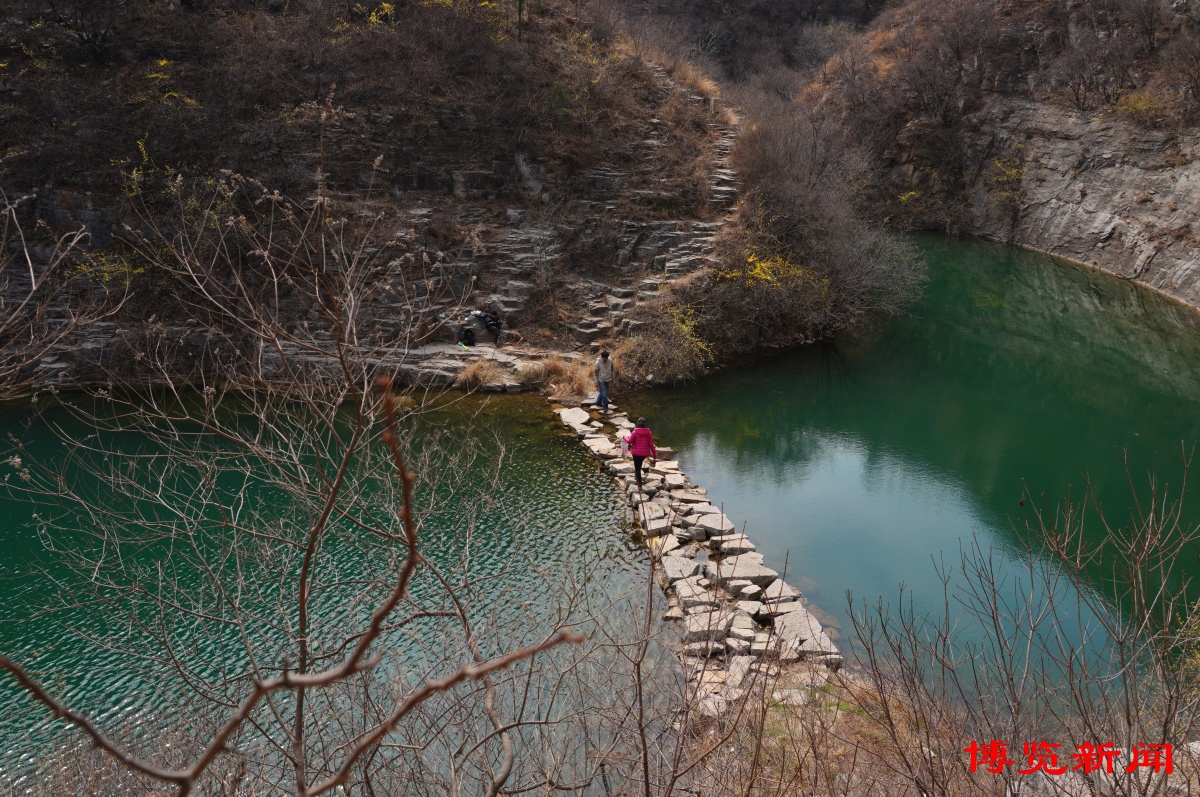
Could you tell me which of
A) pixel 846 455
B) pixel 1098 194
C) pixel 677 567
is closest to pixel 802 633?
pixel 677 567

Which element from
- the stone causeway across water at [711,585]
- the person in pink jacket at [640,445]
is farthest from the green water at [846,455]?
the person in pink jacket at [640,445]

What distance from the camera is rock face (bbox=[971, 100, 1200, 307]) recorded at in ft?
65.3

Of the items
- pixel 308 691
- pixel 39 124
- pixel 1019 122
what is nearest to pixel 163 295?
pixel 39 124

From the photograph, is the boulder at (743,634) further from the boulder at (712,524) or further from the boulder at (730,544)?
the boulder at (712,524)

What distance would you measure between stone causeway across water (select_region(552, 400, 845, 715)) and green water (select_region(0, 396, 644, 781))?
15.7 inches

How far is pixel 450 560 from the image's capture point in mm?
8023

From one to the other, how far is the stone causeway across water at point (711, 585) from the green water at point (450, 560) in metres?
0.40

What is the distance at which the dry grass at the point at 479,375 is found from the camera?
1375 cm

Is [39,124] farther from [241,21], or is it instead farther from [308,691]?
[308,691]

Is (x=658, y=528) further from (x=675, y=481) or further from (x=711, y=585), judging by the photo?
(x=711, y=585)

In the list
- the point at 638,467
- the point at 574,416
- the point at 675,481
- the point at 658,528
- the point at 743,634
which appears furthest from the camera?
the point at 574,416

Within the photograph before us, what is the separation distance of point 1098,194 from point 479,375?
20296 millimetres
